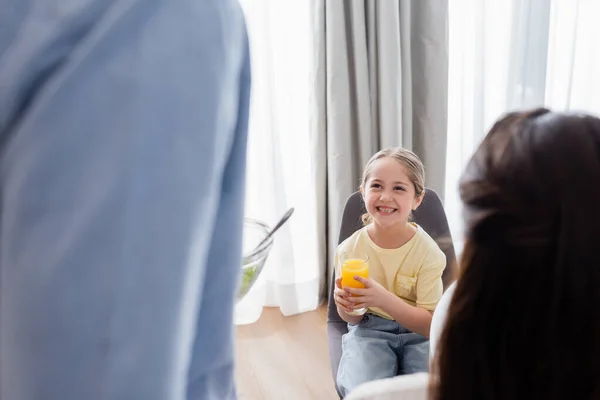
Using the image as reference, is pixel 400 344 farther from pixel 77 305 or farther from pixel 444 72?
pixel 444 72

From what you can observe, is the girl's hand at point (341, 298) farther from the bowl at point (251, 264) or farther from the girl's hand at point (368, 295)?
the bowl at point (251, 264)

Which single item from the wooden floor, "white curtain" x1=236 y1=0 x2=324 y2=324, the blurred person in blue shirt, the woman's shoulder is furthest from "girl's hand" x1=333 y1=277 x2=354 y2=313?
the blurred person in blue shirt

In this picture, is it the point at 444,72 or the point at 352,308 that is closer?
the point at 352,308

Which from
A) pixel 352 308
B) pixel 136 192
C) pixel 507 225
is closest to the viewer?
pixel 136 192

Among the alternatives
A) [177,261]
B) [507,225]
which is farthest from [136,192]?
[507,225]

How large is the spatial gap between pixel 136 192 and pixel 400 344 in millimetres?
1231

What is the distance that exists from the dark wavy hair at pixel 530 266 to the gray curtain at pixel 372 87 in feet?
5.37

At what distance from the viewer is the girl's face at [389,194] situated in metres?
1.58

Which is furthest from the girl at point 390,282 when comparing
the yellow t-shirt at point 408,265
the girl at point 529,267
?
the girl at point 529,267

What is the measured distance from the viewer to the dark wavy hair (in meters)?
0.64

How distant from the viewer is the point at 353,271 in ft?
4.77

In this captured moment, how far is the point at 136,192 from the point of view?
0.37 meters

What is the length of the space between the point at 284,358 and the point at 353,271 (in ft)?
3.34

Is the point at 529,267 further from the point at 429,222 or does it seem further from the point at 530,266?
the point at 429,222
